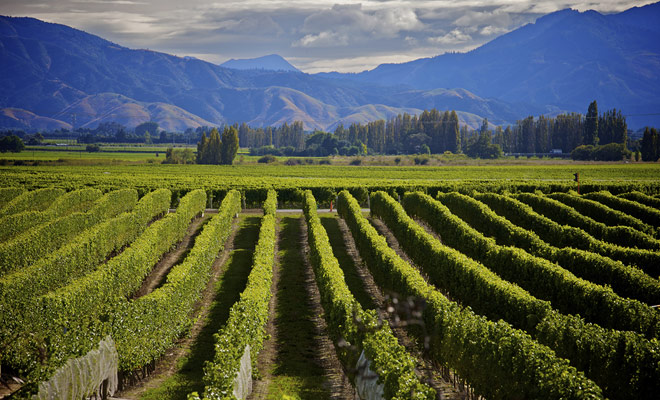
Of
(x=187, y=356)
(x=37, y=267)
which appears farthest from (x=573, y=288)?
(x=37, y=267)

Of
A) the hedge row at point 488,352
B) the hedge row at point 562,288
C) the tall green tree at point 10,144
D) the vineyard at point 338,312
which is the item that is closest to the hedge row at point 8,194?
the vineyard at point 338,312

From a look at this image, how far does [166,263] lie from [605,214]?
30.8m

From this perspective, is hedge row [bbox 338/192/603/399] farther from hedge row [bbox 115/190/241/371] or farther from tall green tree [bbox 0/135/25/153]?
tall green tree [bbox 0/135/25/153]

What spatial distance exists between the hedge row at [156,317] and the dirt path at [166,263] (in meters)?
3.78

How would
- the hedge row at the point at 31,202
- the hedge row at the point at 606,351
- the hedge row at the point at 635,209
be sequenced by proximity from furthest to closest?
1. the hedge row at the point at 31,202
2. the hedge row at the point at 635,209
3. the hedge row at the point at 606,351

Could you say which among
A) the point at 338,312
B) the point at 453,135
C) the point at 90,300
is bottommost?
the point at 90,300

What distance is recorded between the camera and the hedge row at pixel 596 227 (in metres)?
31.4

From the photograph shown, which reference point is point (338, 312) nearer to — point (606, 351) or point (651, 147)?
point (606, 351)

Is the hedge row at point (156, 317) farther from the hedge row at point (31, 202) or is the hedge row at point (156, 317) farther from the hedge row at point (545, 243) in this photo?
the hedge row at point (31, 202)

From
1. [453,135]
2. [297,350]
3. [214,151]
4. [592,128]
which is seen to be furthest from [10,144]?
[592,128]

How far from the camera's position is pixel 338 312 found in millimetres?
19219

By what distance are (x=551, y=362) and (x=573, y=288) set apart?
8.63 meters

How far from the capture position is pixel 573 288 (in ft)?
70.2

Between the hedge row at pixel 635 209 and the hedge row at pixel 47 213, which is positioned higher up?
the hedge row at pixel 635 209
